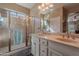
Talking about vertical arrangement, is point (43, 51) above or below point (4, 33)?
below

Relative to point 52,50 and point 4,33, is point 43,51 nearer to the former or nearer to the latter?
point 52,50

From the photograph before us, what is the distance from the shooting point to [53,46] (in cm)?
169

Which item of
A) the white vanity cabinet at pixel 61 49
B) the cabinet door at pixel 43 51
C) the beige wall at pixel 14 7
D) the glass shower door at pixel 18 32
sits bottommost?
the cabinet door at pixel 43 51

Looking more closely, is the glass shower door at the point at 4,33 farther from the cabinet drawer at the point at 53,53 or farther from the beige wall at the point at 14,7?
the cabinet drawer at the point at 53,53

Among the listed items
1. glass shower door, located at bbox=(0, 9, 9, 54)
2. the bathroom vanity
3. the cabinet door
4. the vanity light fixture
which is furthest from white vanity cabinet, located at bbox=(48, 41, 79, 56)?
glass shower door, located at bbox=(0, 9, 9, 54)

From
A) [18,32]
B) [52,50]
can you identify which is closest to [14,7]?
[18,32]

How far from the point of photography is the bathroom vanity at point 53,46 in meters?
1.37

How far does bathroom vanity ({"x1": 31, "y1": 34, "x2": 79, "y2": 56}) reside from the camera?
4.51 feet

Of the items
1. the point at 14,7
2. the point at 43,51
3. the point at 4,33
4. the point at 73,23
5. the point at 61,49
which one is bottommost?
the point at 43,51

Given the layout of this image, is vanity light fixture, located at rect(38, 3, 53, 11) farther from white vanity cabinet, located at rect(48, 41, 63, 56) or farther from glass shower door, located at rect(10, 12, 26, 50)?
white vanity cabinet, located at rect(48, 41, 63, 56)

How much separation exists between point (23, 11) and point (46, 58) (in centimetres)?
103

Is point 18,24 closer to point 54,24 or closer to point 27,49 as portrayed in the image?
point 27,49

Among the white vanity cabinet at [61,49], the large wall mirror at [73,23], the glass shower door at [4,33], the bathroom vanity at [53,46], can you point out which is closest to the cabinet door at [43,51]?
the bathroom vanity at [53,46]

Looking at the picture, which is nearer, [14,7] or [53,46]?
[53,46]
